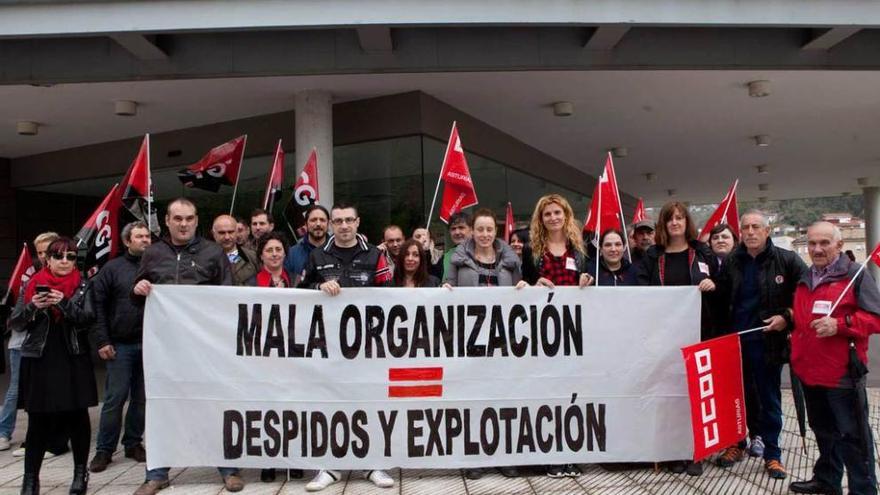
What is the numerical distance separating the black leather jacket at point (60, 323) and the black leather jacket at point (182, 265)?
303mm

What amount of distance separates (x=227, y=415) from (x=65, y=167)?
10305mm

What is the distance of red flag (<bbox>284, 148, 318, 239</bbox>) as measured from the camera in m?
7.08

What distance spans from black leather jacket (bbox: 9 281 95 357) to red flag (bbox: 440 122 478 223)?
110 inches

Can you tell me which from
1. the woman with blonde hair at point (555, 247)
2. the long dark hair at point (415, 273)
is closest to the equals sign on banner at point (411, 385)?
the long dark hair at point (415, 273)

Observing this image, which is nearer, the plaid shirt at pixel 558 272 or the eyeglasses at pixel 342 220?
the eyeglasses at pixel 342 220

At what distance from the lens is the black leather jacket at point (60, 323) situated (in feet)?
13.4

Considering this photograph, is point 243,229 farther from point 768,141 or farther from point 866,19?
point 768,141

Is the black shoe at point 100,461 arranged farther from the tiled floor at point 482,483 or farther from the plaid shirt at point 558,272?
the plaid shirt at point 558,272

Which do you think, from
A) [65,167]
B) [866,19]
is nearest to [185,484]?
[866,19]

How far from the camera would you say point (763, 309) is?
14.2 feet

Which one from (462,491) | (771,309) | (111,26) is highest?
(111,26)

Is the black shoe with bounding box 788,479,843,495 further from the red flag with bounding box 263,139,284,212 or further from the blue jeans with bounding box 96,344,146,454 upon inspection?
the red flag with bounding box 263,139,284,212

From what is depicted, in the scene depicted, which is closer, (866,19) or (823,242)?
(823,242)

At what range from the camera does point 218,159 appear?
7.53 meters
